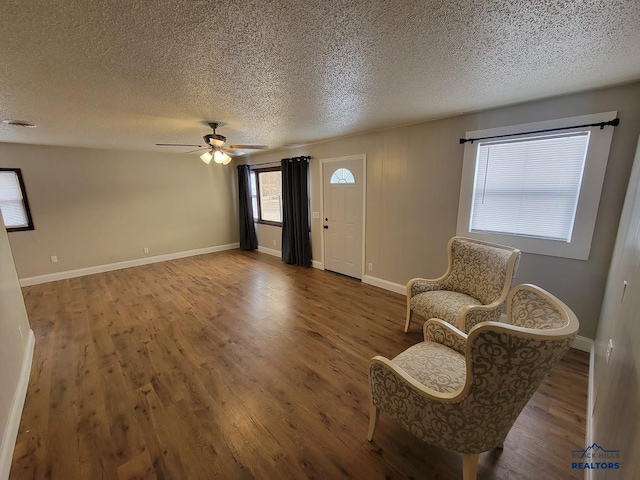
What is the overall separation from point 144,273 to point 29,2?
468cm

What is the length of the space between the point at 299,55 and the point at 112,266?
18.2ft

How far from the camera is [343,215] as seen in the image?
14.6 ft

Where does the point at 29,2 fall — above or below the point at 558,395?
above

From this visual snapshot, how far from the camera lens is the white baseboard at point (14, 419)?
4.71ft

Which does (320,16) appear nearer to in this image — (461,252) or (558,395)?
(461,252)

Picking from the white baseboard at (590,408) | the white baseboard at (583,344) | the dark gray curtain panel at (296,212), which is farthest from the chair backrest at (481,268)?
the dark gray curtain panel at (296,212)

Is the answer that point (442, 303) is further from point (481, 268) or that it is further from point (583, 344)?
point (583, 344)

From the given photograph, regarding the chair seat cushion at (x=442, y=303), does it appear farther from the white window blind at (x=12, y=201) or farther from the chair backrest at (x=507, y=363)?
the white window blind at (x=12, y=201)

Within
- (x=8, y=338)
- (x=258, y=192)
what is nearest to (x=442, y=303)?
(x=8, y=338)

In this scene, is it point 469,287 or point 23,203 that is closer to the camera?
point 469,287

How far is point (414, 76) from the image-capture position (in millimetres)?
1854

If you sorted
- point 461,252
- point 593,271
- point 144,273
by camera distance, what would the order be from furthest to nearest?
1. point 144,273
2. point 461,252
3. point 593,271

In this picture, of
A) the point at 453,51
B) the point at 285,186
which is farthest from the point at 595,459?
the point at 285,186

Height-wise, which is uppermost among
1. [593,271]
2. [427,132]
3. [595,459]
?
[427,132]
